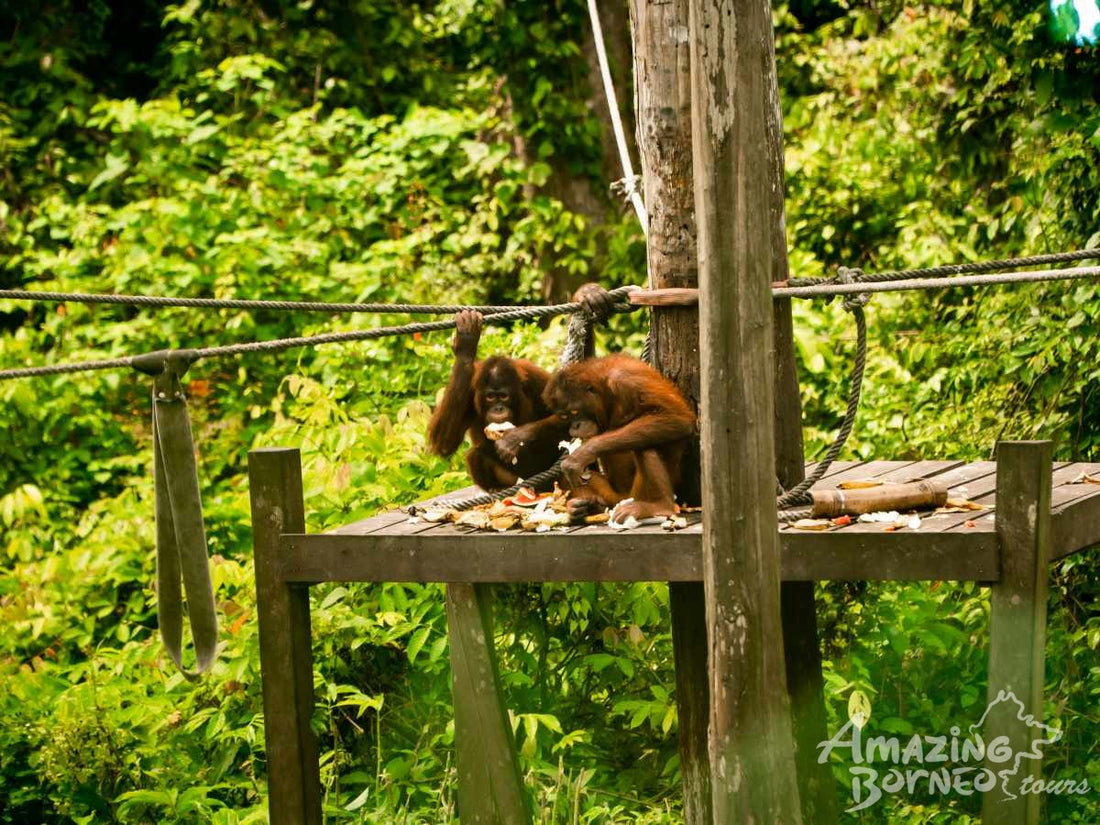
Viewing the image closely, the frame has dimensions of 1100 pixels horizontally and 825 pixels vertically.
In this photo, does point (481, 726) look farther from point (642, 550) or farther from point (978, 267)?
point (978, 267)

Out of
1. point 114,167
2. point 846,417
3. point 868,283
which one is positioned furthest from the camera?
point 114,167

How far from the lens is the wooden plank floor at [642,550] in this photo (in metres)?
3.44

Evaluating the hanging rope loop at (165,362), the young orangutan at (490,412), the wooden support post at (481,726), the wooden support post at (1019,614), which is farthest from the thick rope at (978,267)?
the hanging rope loop at (165,362)

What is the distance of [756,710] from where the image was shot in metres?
3.09

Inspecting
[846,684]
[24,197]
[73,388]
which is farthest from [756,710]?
[24,197]

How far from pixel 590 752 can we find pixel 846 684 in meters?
1.26

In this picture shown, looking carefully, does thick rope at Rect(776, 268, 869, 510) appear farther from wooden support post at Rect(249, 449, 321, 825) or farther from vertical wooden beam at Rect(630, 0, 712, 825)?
wooden support post at Rect(249, 449, 321, 825)

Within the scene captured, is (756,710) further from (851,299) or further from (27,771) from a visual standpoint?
(27,771)

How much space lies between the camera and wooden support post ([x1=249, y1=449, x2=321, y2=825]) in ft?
13.1

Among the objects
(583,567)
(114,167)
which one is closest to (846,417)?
(583,567)

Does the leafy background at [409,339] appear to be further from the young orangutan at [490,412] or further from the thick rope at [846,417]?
the thick rope at [846,417]

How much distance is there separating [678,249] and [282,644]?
1786 mm

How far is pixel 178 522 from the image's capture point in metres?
3.54

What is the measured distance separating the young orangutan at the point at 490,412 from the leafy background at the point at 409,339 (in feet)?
2.42
